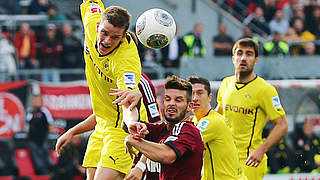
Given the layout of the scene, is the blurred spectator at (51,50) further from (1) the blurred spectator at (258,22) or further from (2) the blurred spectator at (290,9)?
(2) the blurred spectator at (290,9)

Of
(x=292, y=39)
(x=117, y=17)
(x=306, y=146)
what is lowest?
(x=306, y=146)

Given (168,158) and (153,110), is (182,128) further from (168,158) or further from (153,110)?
(153,110)

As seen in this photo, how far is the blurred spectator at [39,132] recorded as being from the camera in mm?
12969

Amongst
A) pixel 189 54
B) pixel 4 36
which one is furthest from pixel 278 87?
pixel 4 36

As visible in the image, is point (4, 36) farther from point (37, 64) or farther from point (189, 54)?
point (189, 54)

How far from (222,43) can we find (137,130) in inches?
443

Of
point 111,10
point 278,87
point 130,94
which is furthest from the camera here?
point 278,87

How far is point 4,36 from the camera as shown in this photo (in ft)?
48.5

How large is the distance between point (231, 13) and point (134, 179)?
12.3 meters

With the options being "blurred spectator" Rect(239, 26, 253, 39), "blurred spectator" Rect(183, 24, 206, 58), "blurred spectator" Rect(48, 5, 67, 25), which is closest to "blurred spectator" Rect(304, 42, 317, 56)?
"blurred spectator" Rect(239, 26, 253, 39)

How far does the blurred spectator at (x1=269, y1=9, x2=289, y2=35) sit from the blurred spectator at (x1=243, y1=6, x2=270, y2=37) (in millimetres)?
158

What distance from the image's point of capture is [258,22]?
18.2 metres

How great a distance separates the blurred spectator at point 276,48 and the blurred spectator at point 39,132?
225 inches

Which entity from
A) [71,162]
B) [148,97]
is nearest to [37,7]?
[71,162]
